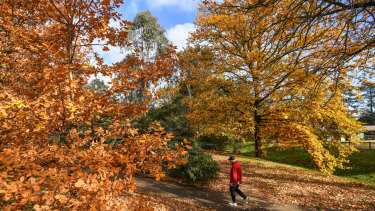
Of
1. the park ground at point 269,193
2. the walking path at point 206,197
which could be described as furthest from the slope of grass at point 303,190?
the walking path at point 206,197

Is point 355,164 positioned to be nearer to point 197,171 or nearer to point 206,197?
point 197,171

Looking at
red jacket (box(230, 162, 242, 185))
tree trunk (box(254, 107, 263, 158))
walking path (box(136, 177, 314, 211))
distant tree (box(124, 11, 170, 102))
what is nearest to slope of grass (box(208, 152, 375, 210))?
walking path (box(136, 177, 314, 211))

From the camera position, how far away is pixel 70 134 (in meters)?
2.73

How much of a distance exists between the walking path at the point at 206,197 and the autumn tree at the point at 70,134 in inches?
146

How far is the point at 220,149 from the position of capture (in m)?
18.8

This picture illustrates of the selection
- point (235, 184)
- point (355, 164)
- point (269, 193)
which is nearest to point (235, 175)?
point (235, 184)

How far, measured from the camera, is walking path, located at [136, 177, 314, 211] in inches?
224

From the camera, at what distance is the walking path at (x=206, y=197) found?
5695 millimetres

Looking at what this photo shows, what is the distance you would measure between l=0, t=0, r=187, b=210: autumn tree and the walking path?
3.70 m

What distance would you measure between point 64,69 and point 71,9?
1.73 m

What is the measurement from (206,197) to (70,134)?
→ 5310mm

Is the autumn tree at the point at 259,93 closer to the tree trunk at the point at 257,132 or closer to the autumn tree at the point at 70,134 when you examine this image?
the tree trunk at the point at 257,132

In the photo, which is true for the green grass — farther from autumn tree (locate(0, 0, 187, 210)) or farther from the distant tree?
the distant tree

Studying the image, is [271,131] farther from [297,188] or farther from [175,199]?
[175,199]
